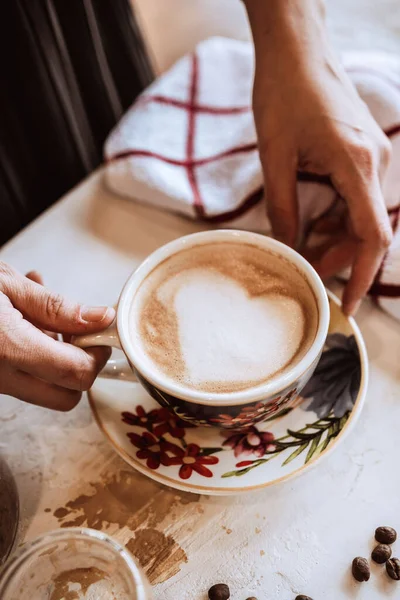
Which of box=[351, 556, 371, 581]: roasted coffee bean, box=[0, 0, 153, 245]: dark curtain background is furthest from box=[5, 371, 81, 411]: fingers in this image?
box=[0, 0, 153, 245]: dark curtain background

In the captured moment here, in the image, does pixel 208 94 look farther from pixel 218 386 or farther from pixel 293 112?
pixel 218 386

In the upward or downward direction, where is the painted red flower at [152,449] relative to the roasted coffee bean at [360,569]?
upward

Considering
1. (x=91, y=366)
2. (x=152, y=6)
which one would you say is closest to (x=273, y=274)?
(x=91, y=366)

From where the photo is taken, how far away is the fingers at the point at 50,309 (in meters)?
0.59

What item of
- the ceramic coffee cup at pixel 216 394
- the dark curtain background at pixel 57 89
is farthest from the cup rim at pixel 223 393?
the dark curtain background at pixel 57 89

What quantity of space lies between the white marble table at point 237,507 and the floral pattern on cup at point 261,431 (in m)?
0.04

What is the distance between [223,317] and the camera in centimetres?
61

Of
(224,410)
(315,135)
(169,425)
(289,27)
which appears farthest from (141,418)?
(289,27)

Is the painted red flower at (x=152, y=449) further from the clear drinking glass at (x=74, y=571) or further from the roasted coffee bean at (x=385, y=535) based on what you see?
the roasted coffee bean at (x=385, y=535)

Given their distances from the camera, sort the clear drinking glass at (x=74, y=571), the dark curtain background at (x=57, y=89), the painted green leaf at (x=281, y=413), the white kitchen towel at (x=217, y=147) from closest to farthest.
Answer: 1. the clear drinking glass at (x=74, y=571)
2. the painted green leaf at (x=281, y=413)
3. the white kitchen towel at (x=217, y=147)
4. the dark curtain background at (x=57, y=89)

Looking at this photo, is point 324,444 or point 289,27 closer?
point 324,444

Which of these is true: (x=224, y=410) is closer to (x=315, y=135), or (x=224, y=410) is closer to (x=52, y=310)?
(x=52, y=310)

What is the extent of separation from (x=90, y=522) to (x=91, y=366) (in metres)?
0.16

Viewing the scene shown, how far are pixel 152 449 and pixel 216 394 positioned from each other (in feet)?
0.39
